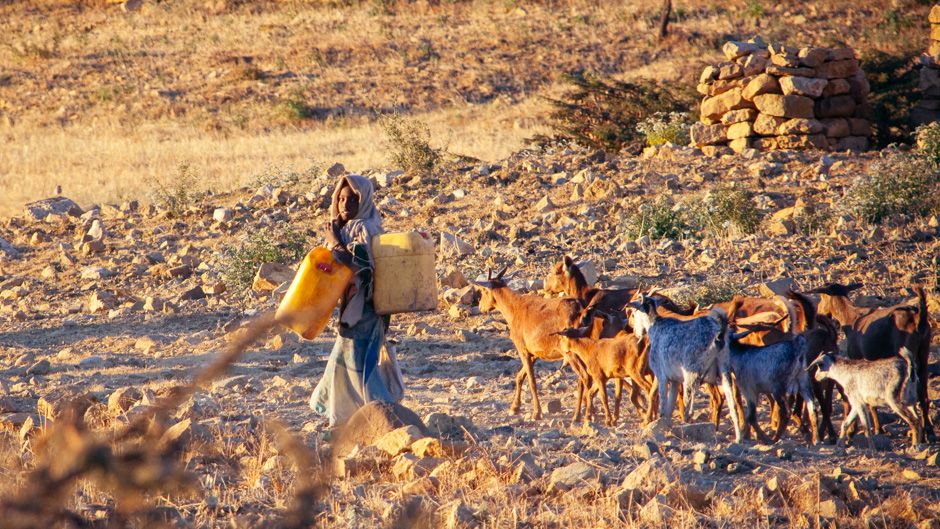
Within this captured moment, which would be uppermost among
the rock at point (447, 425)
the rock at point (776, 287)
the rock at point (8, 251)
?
the rock at point (447, 425)

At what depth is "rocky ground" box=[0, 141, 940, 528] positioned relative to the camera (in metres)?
5.82

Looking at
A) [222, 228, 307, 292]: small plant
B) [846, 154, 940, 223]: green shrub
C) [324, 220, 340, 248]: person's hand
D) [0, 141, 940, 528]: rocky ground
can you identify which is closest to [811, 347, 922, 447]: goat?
[0, 141, 940, 528]: rocky ground

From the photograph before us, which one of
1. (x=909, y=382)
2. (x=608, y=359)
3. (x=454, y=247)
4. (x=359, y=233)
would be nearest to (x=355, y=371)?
(x=359, y=233)

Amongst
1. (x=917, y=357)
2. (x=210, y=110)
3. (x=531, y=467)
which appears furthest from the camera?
(x=210, y=110)

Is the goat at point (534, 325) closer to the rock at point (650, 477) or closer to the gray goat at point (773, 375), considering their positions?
the gray goat at point (773, 375)

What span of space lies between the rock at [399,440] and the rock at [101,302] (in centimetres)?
739

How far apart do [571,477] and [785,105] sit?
479 inches

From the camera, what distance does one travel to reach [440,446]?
263 inches

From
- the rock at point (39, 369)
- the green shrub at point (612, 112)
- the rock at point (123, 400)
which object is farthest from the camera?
the green shrub at point (612, 112)

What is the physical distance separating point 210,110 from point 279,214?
13.8 metres

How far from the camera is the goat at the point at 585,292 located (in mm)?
9719

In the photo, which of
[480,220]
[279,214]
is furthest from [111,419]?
[279,214]

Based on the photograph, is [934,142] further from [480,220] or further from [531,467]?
[531,467]

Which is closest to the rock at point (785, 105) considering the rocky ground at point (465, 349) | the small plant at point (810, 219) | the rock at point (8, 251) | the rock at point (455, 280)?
the rocky ground at point (465, 349)
